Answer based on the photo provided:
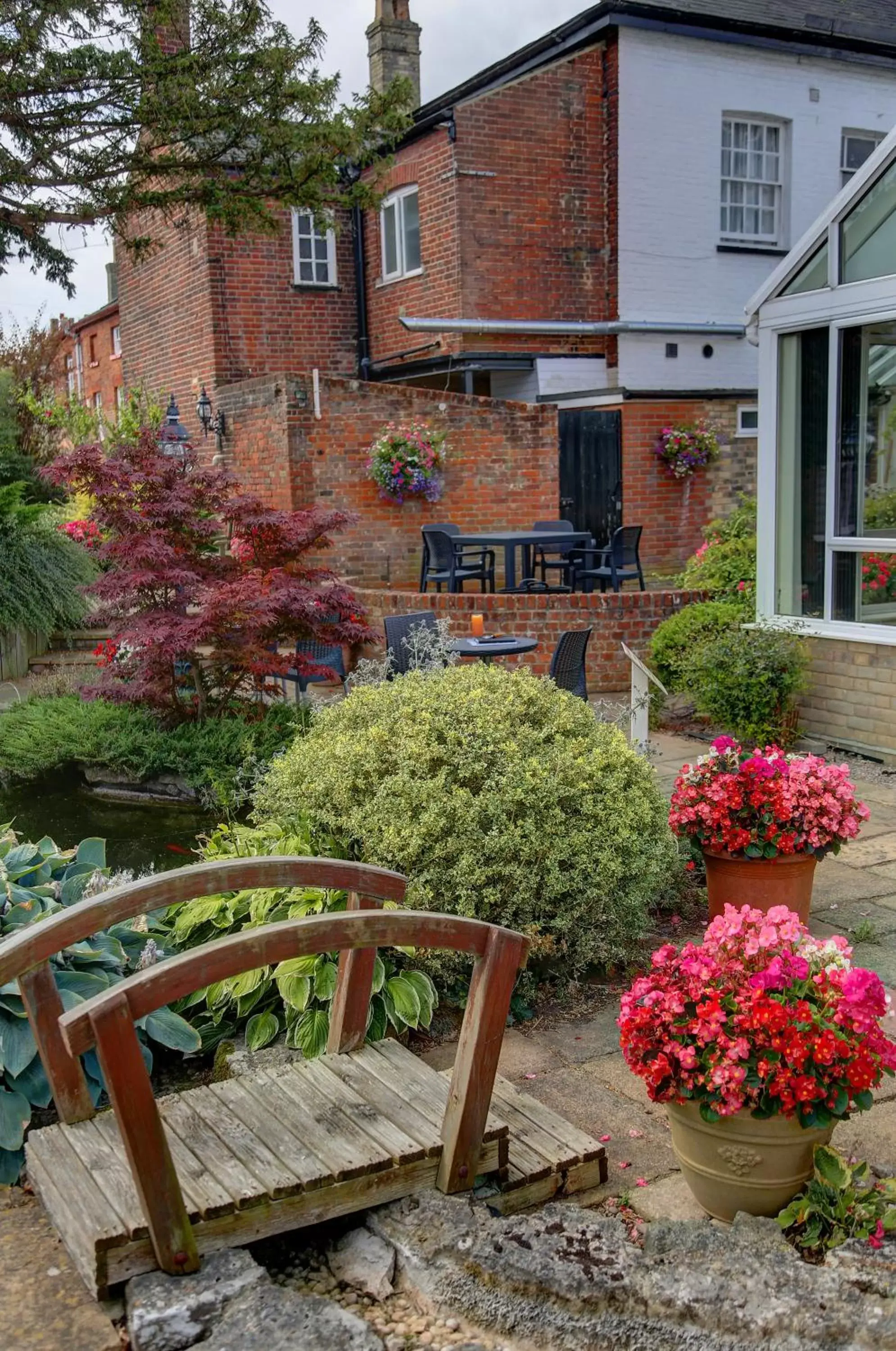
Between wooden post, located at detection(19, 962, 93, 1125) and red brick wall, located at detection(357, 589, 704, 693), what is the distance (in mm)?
7304

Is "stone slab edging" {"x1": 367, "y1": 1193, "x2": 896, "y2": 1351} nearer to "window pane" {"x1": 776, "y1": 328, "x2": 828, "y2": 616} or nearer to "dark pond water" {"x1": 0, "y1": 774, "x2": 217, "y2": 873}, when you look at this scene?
"dark pond water" {"x1": 0, "y1": 774, "x2": 217, "y2": 873}

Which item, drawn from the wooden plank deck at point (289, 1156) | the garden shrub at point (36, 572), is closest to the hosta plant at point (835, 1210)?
the wooden plank deck at point (289, 1156)

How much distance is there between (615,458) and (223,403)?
194 inches

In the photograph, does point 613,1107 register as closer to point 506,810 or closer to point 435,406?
point 506,810

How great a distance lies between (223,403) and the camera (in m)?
15.0

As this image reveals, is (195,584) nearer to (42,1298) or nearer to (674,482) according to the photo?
(42,1298)

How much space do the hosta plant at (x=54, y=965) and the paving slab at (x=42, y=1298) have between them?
1.16ft

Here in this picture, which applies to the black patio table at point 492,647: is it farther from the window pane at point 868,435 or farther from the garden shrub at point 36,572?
the garden shrub at point 36,572

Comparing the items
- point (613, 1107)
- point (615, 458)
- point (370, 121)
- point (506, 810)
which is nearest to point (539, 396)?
point (615, 458)

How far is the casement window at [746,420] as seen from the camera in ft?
52.4

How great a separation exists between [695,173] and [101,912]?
1543cm

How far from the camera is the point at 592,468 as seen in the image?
1543 centimetres

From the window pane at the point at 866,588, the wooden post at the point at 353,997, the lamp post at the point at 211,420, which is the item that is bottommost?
the wooden post at the point at 353,997

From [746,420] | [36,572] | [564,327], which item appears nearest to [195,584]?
[36,572]
